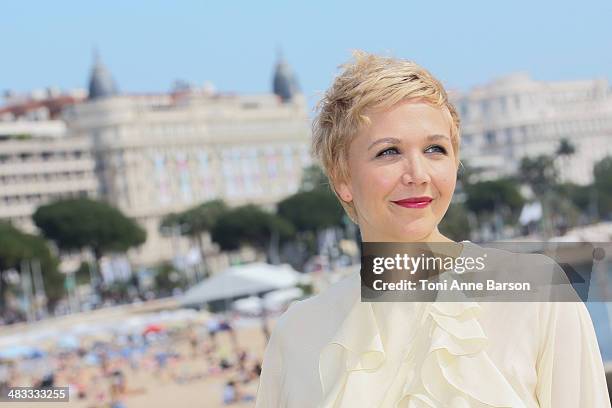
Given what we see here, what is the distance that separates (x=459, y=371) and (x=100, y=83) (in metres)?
123

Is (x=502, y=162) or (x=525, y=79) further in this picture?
(x=525, y=79)

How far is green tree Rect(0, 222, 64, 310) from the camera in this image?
71.6 metres

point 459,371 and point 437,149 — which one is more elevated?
point 437,149

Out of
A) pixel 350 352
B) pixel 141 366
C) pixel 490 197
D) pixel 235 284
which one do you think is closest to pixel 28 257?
pixel 490 197

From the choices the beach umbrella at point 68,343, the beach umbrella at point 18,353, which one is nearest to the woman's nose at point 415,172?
the beach umbrella at point 18,353

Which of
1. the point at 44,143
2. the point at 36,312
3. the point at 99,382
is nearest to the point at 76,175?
the point at 44,143

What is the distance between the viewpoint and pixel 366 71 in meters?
2.47

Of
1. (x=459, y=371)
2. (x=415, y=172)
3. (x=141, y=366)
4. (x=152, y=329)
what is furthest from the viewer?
(x=152, y=329)

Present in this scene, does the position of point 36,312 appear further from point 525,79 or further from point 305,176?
point 525,79

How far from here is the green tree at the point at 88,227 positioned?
8525 centimetres

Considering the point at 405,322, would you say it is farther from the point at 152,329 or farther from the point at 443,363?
the point at 152,329

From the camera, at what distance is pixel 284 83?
14125cm

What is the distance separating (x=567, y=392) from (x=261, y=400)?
2.15ft

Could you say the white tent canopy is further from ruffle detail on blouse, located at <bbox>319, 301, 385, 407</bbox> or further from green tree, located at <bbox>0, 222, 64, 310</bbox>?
green tree, located at <bbox>0, 222, 64, 310</bbox>
